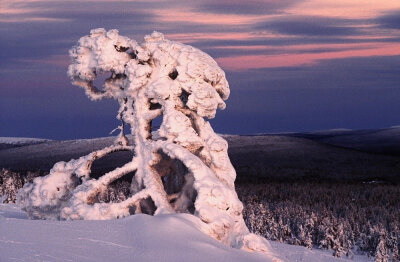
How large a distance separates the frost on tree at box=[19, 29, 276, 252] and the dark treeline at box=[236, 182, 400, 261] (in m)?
5.79

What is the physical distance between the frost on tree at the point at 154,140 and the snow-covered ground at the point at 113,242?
1846 mm

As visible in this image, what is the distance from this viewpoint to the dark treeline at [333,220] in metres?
19.7

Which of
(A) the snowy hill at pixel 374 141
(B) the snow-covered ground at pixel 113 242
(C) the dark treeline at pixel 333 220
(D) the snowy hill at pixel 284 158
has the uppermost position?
(B) the snow-covered ground at pixel 113 242

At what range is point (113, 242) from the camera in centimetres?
932

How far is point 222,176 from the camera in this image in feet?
44.6

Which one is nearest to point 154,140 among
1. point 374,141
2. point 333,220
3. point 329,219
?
point 333,220

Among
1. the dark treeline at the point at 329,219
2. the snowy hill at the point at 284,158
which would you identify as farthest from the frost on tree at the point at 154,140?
the snowy hill at the point at 284,158

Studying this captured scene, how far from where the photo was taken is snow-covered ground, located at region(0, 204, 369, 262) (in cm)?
857

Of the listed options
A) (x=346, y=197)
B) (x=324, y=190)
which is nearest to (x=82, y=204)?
(x=346, y=197)

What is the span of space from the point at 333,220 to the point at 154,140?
9689 millimetres

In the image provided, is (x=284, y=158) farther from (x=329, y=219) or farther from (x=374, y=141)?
(x=329, y=219)

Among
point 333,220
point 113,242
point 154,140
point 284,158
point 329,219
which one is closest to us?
point 113,242

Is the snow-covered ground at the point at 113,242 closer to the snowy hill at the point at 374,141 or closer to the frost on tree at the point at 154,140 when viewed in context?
the frost on tree at the point at 154,140

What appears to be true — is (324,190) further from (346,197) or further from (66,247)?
(66,247)
